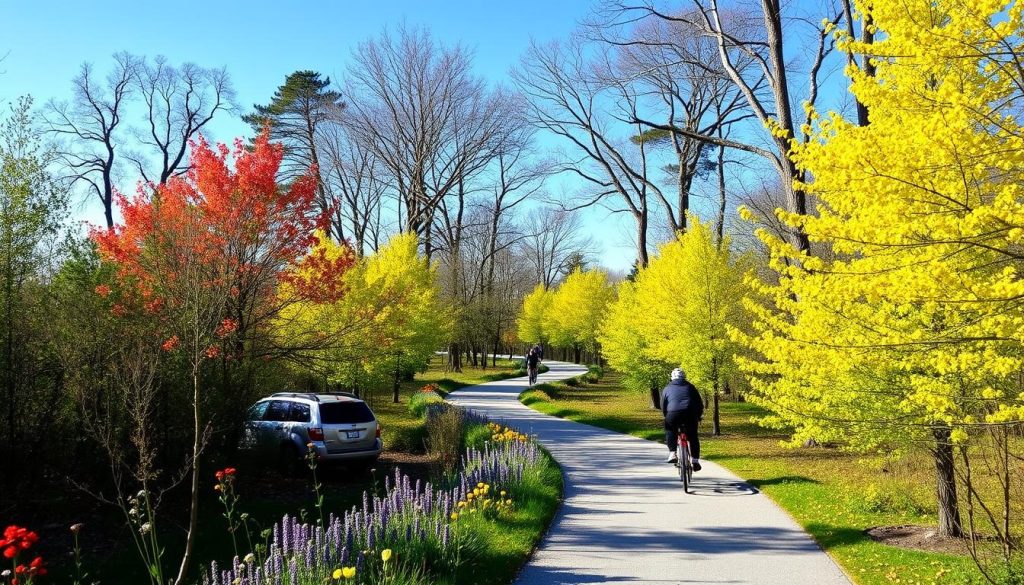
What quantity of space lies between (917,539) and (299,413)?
947 cm

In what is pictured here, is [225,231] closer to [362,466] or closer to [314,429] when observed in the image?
[314,429]

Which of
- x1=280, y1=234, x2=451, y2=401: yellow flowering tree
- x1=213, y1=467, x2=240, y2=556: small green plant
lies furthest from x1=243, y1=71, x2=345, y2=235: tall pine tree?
x1=213, y1=467, x2=240, y2=556: small green plant

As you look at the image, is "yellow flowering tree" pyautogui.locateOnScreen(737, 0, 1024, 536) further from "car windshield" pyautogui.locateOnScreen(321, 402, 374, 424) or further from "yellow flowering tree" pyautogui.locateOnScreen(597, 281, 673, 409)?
"yellow flowering tree" pyautogui.locateOnScreen(597, 281, 673, 409)

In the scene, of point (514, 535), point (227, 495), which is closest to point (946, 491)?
point (514, 535)

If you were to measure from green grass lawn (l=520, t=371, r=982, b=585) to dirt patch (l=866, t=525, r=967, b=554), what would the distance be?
184mm

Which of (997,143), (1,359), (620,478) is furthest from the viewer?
(620,478)

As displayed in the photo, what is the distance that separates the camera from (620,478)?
10141 millimetres

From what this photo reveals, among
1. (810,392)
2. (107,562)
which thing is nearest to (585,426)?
(810,392)

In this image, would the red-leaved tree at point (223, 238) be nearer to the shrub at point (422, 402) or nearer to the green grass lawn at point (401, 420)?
the green grass lawn at point (401, 420)

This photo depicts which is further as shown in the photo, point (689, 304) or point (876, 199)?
point (689, 304)

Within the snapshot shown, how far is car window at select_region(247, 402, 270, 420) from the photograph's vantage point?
1030 cm

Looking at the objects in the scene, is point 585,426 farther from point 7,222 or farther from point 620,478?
point 7,222

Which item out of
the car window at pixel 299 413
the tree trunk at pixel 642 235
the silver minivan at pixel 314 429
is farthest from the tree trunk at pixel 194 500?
the tree trunk at pixel 642 235

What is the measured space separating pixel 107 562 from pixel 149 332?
3.00m
